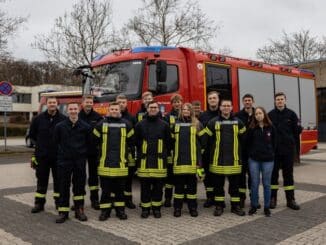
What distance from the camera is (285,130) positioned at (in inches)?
298

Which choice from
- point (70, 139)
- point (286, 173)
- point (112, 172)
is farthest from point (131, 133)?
point (286, 173)

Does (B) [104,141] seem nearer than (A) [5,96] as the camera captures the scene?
Yes

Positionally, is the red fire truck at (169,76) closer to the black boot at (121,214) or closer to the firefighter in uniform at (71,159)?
the firefighter in uniform at (71,159)

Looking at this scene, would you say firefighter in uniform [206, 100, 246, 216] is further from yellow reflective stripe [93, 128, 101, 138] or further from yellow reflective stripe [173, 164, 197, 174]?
yellow reflective stripe [93, 128, 101, 138]

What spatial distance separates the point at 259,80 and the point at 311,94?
142 inches

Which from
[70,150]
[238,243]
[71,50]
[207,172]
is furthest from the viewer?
[71,50]

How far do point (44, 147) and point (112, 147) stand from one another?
125 centimetres

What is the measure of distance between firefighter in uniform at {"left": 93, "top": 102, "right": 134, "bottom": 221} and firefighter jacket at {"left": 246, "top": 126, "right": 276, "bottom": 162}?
1949 mm

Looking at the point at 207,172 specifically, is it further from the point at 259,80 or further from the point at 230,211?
the point at 259,80

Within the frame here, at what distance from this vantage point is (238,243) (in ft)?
18.0

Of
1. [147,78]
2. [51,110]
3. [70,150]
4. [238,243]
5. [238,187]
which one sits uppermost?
[147,78]

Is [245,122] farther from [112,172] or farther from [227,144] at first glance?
[112,172]

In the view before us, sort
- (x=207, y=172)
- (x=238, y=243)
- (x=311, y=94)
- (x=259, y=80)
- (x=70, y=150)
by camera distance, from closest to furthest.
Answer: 1. (x=238, y=243)
2. (x=70, y=150)
3. (x=207, y=172)
4. (x=259, y=80)
5. (x=311, y=94)

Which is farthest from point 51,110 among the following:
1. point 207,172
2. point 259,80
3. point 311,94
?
point 311,94
